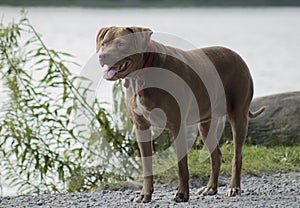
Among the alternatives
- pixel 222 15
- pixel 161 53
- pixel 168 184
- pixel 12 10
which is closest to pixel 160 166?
pixel 168 184

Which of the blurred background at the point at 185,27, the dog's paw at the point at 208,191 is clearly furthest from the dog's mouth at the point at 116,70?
the blurred background at the point at 185,27

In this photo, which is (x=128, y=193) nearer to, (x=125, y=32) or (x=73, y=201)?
(x=73, y=201)

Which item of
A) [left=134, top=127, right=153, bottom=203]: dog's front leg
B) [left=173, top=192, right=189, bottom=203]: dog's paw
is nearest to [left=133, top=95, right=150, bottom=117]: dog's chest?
[left=134, top=127, right=153, bottom=203]: dog's front leg

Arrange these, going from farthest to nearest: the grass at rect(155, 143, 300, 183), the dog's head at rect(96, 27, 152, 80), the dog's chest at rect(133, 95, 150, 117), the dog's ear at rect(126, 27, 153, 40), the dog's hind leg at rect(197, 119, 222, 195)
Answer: the grass at rect(155, 143, 300, 183) → the dog's hind leg at rect(197, 119, 222, 195) → the dog's chest at rect(133, 95, 150, 117) → the dog's ear at rect(126, 27, 153, 40) → the dog's head at rect(96, 27, 152, 80)

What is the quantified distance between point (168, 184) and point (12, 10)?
7925 mm

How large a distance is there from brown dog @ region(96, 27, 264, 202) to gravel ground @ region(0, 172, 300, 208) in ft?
0.39

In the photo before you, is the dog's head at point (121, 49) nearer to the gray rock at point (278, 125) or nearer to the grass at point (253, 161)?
the grass at point (253, 161)

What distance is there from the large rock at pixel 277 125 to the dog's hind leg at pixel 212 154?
2071 millimetres

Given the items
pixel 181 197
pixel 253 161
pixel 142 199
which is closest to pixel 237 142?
pixel 181 197

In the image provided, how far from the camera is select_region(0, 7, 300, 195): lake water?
11.3 meters

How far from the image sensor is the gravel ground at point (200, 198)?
4.42 meters

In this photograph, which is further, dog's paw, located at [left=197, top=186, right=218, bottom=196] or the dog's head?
dog's paw, located at [left=197, top=186, right=218, bottom=196]

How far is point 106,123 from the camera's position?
20.2 feet

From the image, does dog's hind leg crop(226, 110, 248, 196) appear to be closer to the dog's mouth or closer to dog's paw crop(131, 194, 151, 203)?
dog's paw crop(131, 194, 151, 203)
